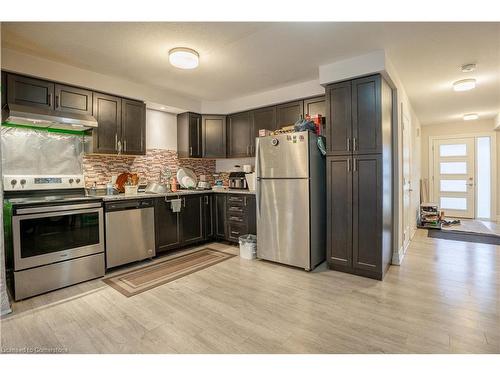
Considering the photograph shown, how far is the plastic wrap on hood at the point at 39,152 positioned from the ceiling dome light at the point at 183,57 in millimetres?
1728

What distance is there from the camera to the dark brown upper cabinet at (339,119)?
2.96m

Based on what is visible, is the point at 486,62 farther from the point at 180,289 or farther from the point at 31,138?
the point at 31,138

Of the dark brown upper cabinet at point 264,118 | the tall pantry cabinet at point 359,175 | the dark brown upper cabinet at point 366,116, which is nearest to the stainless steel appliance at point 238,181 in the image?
the dark brown upper cabinet at point 264,118

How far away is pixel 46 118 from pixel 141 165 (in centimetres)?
146

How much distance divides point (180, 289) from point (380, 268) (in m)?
2.11

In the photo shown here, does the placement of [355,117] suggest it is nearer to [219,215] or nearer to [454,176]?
[219,215]

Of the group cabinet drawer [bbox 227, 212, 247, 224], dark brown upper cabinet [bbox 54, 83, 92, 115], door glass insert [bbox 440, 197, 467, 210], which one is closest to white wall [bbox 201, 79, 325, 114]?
cabinet drawer [bbox 227, 212, 247, 224]

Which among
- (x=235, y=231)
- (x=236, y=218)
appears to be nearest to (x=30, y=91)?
(x=236, y=218)

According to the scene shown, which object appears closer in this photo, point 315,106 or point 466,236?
point 315,106

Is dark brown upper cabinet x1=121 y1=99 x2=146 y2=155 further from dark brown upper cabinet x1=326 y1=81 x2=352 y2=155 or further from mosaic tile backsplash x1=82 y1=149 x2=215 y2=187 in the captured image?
dark brown upper cabinet x1=326 y1=81 x2=352 y2=155

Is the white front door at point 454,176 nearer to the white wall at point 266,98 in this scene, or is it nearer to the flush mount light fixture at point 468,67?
the flush mount light fixture at point 468,67

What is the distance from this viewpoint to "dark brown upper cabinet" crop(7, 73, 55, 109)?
8.73ft

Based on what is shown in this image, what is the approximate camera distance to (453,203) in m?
6.75
